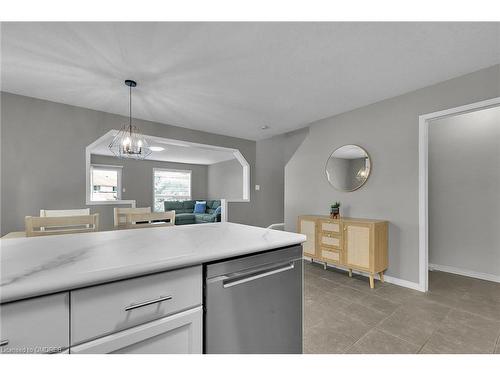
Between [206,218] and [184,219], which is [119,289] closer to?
[206,218]

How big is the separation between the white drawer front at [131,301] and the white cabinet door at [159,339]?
18 millimetres

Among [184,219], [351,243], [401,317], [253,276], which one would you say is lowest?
[401,317]

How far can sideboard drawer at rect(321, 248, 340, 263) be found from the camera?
297 cm

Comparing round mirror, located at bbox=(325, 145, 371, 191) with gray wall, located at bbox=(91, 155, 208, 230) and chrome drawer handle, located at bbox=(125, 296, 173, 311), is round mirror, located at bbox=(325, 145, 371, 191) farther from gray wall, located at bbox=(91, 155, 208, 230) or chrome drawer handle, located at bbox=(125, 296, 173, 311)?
gray wall, located at bbox=(91, 155, 208, 230)

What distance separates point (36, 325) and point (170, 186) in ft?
27.4

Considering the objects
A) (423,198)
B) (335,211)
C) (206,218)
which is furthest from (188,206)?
(423,198)

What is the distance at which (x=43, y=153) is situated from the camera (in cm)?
301

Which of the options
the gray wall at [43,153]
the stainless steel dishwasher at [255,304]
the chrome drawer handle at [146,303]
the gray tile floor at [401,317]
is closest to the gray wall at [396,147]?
the gray tile floor at [401,317]

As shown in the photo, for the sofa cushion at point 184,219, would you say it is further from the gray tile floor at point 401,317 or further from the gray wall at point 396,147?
the gray tile floor at point 401,317

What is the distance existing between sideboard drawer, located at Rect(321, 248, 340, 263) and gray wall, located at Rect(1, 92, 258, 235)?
324 cm

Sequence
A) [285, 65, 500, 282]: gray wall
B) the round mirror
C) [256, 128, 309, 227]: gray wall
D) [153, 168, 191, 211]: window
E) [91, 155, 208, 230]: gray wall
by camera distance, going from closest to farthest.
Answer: [285, 65, 500, 282]: gray wall
the round mirror
[256, 128, 309, 227]: gray wall
[91, 155, 208, 230]: gray wall
[153, 168, 191, 211]: window

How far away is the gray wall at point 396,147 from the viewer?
2.35 m

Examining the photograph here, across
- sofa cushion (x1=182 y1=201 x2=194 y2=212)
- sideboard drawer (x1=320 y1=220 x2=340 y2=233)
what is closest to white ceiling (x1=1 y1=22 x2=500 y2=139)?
sideboard drawer (x1=320 y1=220 x2=340 y2=233)
